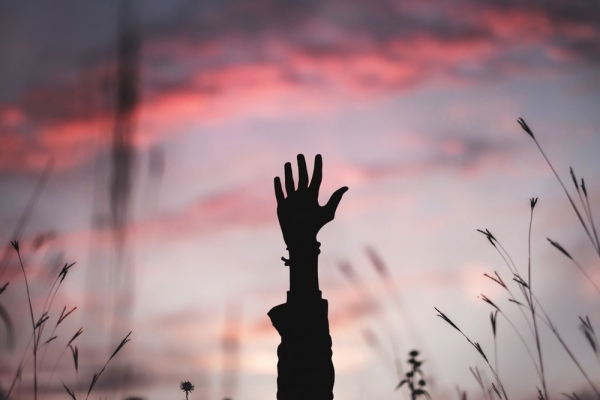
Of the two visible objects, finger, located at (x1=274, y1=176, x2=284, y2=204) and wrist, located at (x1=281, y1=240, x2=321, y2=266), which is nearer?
wrist, located at (x1=281, y1=240, x2=321, y2=266)

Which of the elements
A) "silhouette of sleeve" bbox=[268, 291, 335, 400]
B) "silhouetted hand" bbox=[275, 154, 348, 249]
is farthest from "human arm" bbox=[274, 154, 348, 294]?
"silhouette of sleeve" bbox=[268, 291, 335, 400]

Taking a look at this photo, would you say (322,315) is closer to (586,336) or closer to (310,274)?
(310,274)

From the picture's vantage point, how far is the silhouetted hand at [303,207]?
550cm

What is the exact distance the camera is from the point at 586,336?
242 centimetres

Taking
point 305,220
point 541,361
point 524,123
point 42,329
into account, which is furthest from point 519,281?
point 305,220

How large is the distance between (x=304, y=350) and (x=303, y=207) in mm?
1338

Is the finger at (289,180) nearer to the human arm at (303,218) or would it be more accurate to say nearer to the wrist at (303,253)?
the human arm at (303,218)

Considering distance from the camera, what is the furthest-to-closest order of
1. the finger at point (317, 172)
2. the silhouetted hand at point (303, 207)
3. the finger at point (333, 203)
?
the finger at point (317, 172), the finger at point (333, 203), the silhouetted hand at point (303, 207)

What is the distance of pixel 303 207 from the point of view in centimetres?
566

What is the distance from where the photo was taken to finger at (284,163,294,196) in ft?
19.6

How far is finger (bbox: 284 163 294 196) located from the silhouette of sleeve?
117 cm

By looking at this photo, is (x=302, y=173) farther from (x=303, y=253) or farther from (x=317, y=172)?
(x=303, y=253)

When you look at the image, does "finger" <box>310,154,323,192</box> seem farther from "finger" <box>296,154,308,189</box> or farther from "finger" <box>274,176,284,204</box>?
"finger" <box>274,176,284,204</box>

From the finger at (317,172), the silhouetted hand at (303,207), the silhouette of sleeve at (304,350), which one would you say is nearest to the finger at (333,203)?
the silhouetted hand at (303,207)
